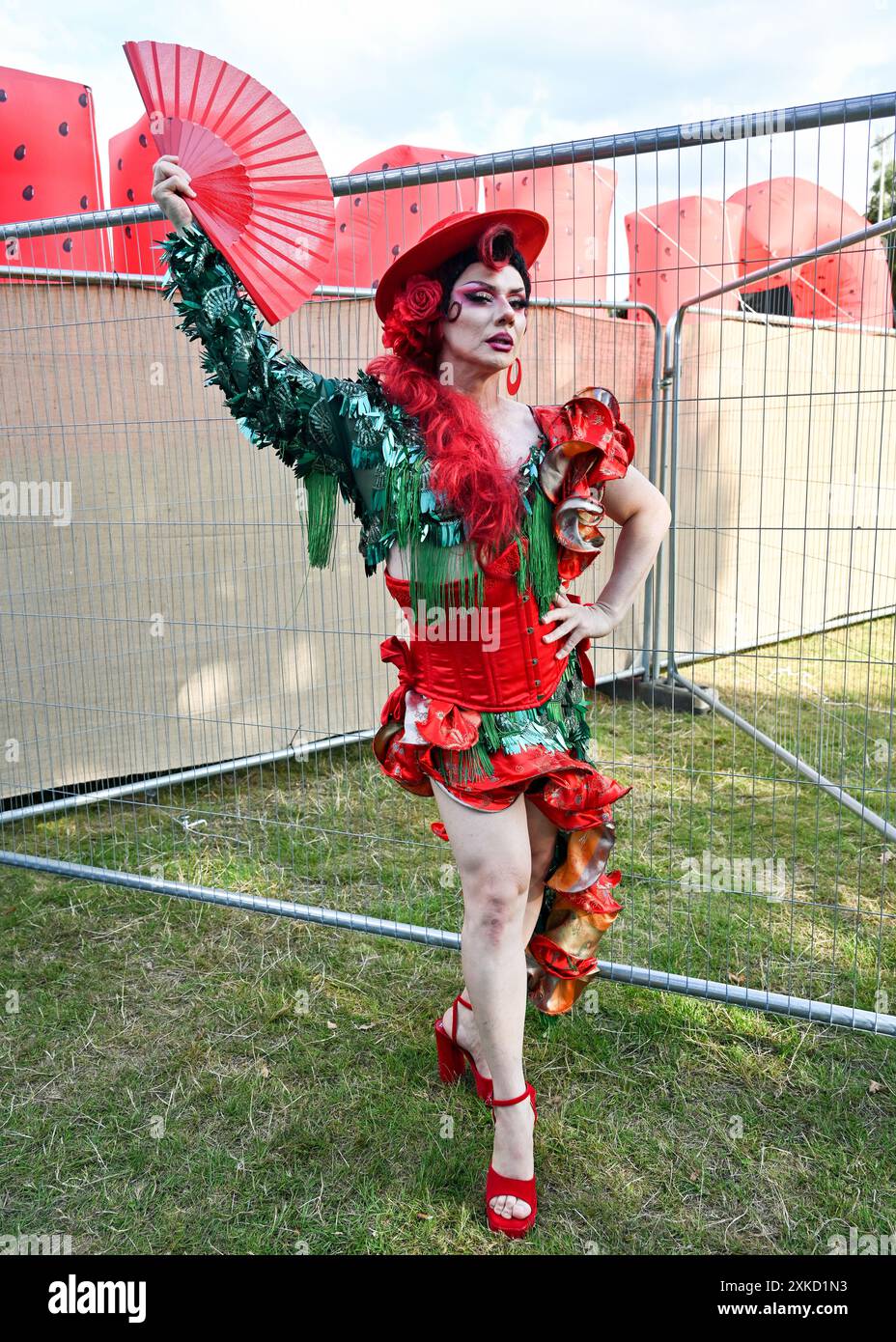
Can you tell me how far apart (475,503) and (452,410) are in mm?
203

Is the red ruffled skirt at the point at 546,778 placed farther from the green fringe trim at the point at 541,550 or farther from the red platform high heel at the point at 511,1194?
the red platform high heel at the point at 511,1194

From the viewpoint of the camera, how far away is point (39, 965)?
296 centimetres

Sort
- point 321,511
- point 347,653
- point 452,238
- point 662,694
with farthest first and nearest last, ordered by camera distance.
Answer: point 662,694, point 347,653, point 321,511, point 452,238

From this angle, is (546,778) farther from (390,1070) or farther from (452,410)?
(390,1070)

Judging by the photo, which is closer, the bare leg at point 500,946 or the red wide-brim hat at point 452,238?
the red wide-brim hat at point 452,238

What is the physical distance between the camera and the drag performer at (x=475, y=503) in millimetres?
1856

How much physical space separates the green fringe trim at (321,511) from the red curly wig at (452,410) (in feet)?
0.80

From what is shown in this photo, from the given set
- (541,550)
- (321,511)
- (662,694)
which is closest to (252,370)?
(321,511)

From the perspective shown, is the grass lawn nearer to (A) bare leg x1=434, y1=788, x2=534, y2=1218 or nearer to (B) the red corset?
(A) bare leg x1=434, y1=788, x2=534, y2=1218

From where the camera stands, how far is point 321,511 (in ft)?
6.81

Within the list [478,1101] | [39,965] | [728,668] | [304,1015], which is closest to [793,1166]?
[478,1101]

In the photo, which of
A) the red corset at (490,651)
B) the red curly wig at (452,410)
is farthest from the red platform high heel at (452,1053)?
the red curly wig at (452,410)

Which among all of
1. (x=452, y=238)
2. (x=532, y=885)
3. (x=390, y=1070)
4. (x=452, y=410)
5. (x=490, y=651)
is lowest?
(x=390, y=1070)

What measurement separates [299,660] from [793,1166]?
10.8ft
